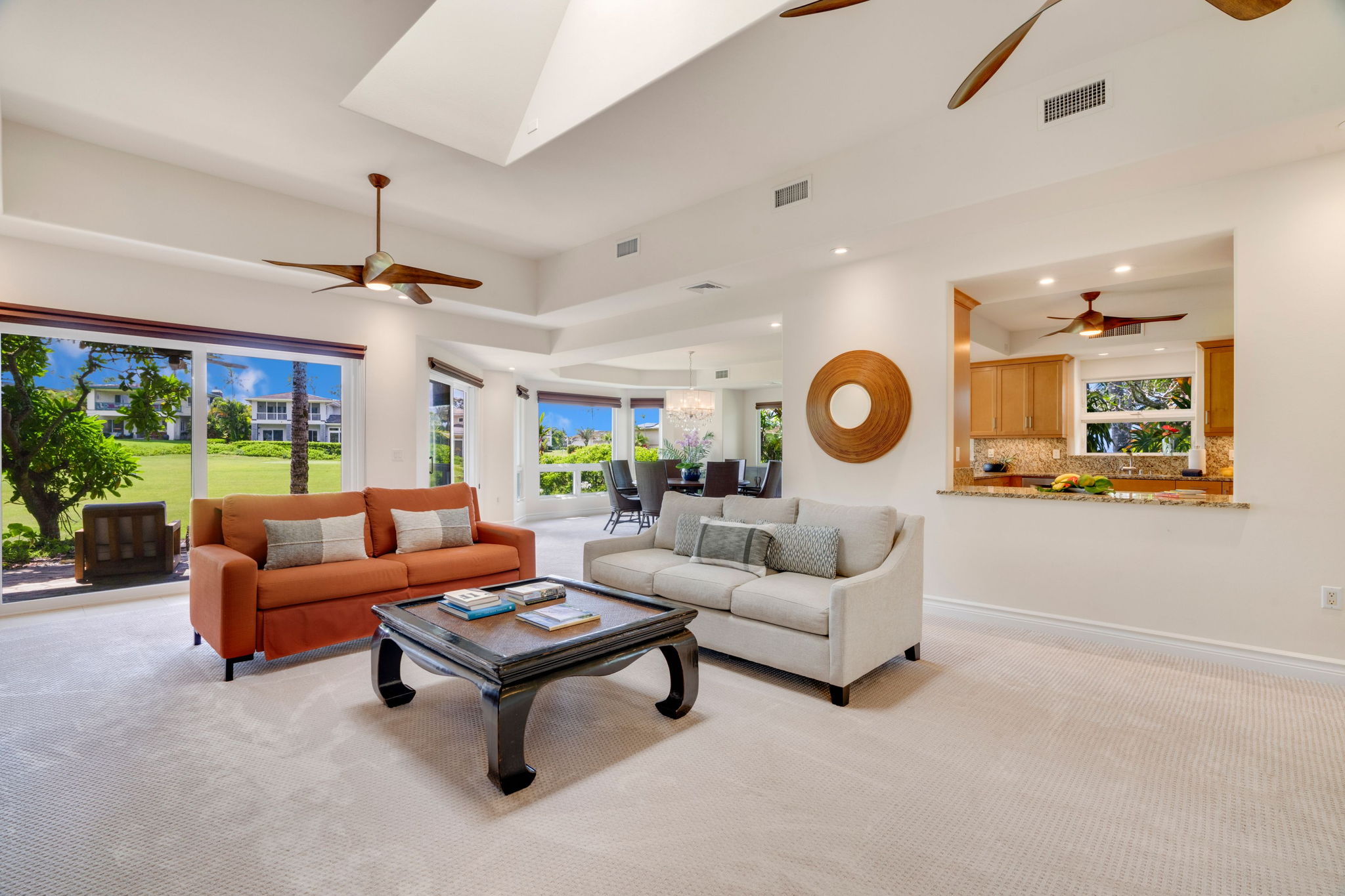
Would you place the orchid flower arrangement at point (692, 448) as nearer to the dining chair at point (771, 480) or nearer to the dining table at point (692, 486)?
the dining table at point (692, 486)

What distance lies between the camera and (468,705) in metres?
2.70

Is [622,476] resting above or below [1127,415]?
below

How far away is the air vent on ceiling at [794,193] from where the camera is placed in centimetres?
404

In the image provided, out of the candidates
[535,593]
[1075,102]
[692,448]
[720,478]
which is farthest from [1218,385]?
[535,593]

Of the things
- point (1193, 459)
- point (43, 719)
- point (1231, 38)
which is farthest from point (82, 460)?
point (1193, 459)

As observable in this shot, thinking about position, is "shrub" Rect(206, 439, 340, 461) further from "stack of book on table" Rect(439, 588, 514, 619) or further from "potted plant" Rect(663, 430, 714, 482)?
"potted plant" Rect(663, 430, 714, 482)

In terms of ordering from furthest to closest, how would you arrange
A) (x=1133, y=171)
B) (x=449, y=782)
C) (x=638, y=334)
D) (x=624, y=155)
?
(x=638, y=334) → (x=624, y=155) → (x=1133, y=171) → (x=449, y=782)

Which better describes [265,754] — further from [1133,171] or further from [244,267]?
[1133,171]

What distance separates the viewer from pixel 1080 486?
13.2 feet

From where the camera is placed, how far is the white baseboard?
294 cm

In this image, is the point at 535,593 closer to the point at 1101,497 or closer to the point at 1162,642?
the point at 1101,497

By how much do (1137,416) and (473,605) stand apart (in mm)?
7551

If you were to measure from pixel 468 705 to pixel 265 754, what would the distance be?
748 millimetres

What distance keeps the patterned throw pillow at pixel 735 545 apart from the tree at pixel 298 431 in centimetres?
375
